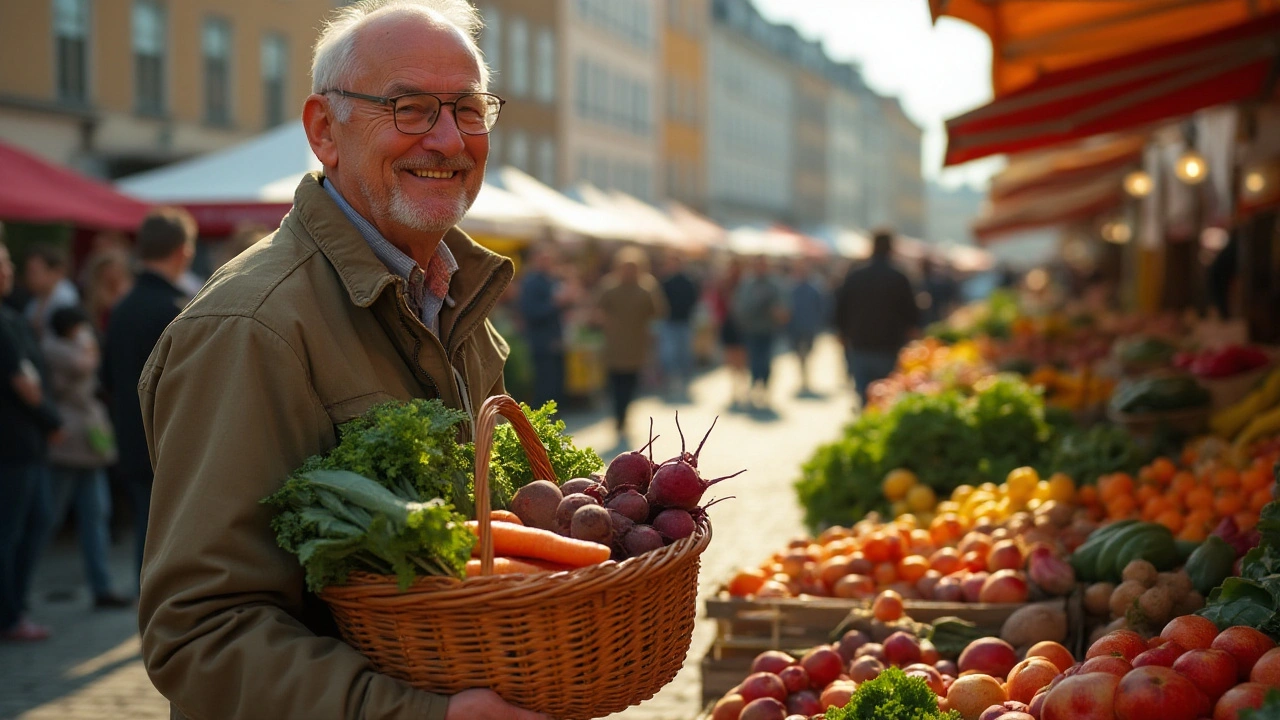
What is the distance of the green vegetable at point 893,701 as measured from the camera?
3.05 m

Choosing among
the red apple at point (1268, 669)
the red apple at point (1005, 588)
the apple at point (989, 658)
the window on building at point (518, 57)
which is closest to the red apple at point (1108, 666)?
the red apple at point (1268, 669)

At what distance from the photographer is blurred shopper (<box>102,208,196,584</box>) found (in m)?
6.50

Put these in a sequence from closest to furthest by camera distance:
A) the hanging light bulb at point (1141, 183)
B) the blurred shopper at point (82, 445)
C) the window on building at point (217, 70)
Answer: the blurred shopper at point (82, 445)
the hanging light bulb at point (1141, 183)
the window on building at point (217, 70)

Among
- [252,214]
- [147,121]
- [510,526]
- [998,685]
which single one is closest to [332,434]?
[510,526]

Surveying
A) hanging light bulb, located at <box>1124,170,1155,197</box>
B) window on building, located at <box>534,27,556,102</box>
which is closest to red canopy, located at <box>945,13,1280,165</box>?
Answer: hanging light bulb, located at <box>1124,170,1155,197</box>

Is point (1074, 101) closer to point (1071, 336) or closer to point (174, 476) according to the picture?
point (174, 476)

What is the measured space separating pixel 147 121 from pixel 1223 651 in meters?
22.4

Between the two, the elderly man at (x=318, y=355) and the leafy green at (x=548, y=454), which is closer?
the elderly man at (x=318, y=355)

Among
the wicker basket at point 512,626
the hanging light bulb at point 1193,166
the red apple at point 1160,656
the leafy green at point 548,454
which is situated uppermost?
the hanging light bulb at point 1193,166

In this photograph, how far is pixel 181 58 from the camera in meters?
23.5

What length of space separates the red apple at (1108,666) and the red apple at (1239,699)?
222 mm

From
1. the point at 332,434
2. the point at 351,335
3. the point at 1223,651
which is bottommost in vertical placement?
the point at 1223,651

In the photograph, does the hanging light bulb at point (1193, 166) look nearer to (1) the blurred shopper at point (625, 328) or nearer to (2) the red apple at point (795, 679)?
(1) the blurred shopper at point (625, 328)

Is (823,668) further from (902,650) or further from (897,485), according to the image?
(897,485)
